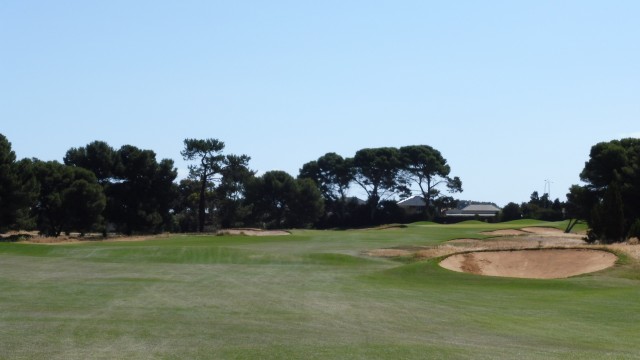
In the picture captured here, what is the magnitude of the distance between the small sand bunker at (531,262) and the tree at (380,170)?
3598 inches

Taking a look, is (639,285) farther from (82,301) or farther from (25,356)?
(25,356)

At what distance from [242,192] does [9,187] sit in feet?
180

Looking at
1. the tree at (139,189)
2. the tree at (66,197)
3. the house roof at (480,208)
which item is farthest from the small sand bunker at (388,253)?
the house roof at (480,208)

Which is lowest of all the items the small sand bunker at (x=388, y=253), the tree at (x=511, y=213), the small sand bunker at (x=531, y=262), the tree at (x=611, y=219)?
the small sand bunker at (x=531, y=262)

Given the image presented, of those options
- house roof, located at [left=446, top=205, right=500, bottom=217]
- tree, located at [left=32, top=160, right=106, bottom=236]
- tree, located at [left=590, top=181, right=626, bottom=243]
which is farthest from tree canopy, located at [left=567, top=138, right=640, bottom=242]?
house roof, located at [left=446, top=205, right=500, bottom=217]

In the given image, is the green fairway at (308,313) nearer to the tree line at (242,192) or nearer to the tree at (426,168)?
the tree line at (242,192)

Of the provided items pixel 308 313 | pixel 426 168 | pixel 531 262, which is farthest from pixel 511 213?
pixel 308 313

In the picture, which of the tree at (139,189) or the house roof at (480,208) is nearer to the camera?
the tree at (139,189)

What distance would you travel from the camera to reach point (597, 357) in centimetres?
1295

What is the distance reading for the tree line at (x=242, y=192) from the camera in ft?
218

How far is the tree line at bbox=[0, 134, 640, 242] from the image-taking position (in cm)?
6631

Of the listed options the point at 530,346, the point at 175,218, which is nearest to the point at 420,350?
the point at 530,346

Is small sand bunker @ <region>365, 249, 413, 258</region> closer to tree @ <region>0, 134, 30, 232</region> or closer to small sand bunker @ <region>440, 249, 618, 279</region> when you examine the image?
small sand bunker @ <region>440, 249, 618, 279</region>

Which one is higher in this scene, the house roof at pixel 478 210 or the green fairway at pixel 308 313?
the house roof at pixel 478 210
